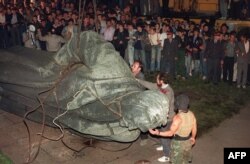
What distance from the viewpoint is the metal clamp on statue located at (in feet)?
19.7

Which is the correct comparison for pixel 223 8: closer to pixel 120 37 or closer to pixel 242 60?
pixel 242 60

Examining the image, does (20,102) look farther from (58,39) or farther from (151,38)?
(151,38)

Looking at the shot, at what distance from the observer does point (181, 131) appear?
6.33 m

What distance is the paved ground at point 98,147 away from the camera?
7777 millimetres

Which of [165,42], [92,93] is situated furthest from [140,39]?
[92,93]

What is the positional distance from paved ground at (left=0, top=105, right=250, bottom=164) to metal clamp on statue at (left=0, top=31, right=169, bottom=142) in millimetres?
771

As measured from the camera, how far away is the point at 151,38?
13555mm

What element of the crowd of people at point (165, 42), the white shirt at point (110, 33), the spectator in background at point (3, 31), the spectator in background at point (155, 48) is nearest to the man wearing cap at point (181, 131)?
the crowd of people at point (165, 42)

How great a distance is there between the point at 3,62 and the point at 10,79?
65cm

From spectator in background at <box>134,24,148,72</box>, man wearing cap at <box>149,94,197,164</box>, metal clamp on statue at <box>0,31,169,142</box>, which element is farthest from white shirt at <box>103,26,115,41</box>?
man wearing cap at <box>149,94,197,164</box>

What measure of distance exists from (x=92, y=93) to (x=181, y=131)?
1.71 metres

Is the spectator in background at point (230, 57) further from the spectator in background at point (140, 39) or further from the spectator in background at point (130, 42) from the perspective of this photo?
the spectator in background at point (130, 42)

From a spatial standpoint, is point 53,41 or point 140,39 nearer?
point 53,41

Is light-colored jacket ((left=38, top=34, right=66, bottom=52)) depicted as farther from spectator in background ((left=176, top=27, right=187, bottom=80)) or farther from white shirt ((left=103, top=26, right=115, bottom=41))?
spectator in background ((left=176, top=27, right=187, bottom=80))
